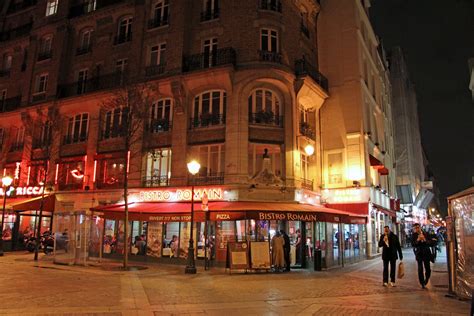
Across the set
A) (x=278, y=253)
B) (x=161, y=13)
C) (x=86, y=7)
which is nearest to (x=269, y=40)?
(x=161, y=13)

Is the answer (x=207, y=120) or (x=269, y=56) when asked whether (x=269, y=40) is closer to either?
(x=269, y=56)

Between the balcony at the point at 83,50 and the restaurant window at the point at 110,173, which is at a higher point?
the balcony at the point at 83,50

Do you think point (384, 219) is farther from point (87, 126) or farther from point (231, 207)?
point (87, 126)

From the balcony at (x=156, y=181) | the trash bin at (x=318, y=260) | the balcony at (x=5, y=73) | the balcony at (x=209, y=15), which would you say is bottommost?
the trash bin at (x=318, y=260)

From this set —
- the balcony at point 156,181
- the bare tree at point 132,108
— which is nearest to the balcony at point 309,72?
the bare tree at point 132,108

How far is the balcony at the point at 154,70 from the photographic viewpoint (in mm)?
22625

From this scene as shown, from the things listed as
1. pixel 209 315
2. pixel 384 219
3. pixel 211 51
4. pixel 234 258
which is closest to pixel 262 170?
pixel 234 258

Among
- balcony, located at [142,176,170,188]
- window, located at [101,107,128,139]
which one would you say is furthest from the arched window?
window, located at [101,107,128,139]

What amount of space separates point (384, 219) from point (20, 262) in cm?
2364

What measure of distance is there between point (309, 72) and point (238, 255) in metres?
12.1

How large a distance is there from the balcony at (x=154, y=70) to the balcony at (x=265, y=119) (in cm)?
623

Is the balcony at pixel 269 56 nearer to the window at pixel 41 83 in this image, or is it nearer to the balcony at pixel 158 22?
the balcony at pixel 158 22

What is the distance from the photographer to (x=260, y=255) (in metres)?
15.8

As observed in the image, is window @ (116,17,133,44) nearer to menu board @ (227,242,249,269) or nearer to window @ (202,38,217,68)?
window @ (202,38,217,68)
